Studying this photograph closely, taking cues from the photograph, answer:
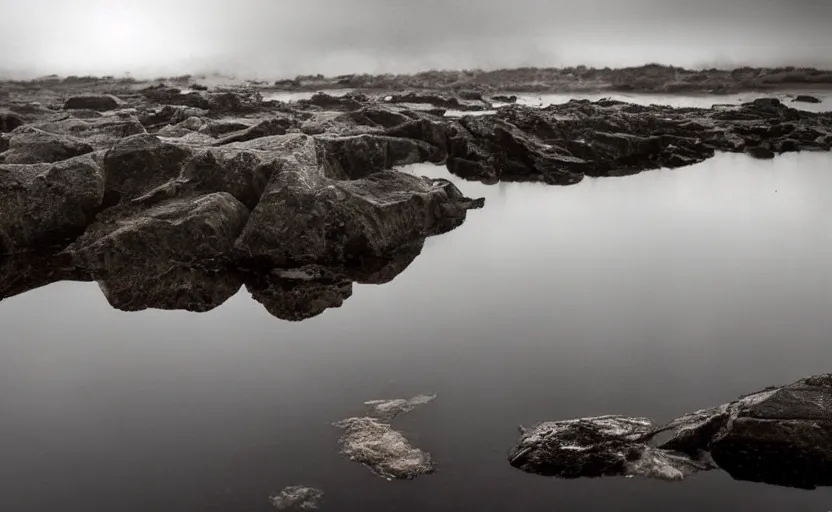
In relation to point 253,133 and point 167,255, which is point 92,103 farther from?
point 167,255

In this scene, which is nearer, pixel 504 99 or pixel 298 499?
pixel 298 499

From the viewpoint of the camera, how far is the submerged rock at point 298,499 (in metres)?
5.76

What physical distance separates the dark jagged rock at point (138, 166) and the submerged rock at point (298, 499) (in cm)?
937

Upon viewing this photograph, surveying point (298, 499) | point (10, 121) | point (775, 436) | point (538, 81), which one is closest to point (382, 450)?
point (298, 499)

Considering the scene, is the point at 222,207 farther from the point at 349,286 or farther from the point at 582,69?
the point at 582,69

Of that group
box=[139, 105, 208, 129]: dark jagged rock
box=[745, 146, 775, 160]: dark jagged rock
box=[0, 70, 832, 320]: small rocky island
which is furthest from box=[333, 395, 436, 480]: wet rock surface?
box=[745, 146, 775, 160]: dark jagged rock

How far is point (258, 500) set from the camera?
5.87m

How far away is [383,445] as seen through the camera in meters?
6.77

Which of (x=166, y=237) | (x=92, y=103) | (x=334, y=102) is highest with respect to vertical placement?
(x=334, y=102)

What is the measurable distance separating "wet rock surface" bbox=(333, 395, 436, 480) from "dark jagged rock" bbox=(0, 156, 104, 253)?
8326 millimetres

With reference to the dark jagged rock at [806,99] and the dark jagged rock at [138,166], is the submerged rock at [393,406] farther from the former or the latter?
the dark jagged rock at [806,99]

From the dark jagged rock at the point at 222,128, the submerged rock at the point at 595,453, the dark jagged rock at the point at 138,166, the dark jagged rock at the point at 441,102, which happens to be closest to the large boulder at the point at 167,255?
the dark jagged rock at the point at 138,166

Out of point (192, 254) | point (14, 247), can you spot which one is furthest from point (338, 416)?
point (14, 247)

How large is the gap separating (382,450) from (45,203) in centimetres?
933
